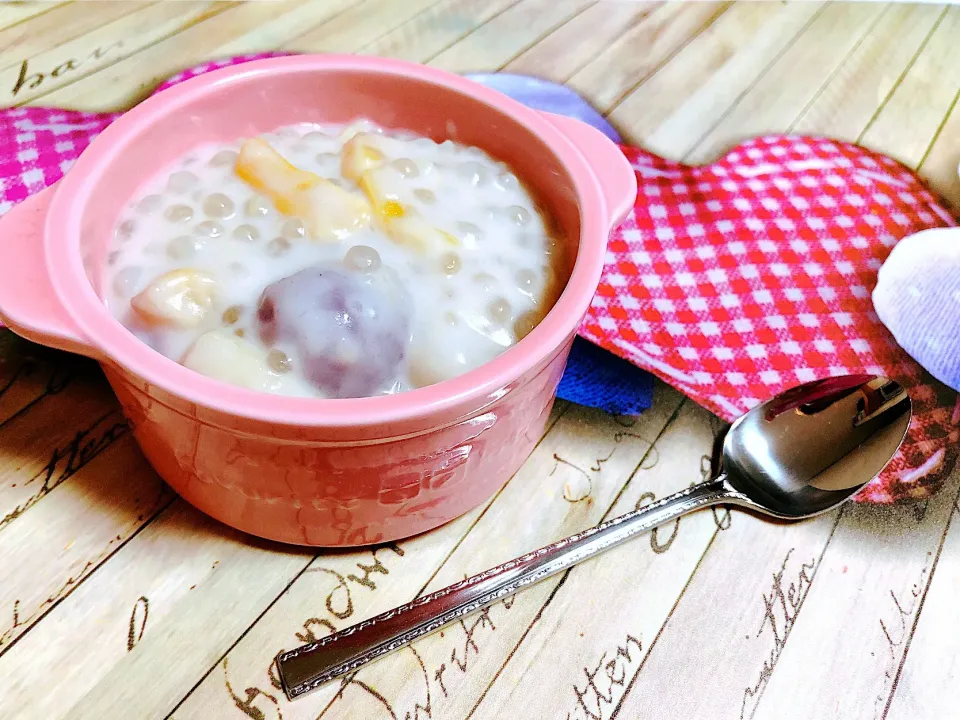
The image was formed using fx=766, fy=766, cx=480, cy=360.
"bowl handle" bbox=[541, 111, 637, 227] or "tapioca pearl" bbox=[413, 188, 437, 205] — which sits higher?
"bowl handle" bbox=[541, 111, 637, 227]

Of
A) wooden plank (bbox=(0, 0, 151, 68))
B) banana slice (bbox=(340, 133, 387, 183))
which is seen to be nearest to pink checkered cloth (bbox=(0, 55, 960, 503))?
wooden plank (bbox=(0, 0, 151, 68))

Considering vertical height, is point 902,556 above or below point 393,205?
below

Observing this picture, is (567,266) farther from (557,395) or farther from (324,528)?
(324,528)

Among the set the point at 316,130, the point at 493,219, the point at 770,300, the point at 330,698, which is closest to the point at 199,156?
the point at 316,130

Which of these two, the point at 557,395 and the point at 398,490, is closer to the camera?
the point at 398,490

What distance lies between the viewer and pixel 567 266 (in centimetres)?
50

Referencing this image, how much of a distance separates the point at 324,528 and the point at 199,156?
10.8 inches

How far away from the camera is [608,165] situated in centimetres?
51

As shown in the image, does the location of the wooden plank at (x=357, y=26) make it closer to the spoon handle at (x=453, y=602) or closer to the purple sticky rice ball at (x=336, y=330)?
the purple sticky rice ball at (x=336, y=330)

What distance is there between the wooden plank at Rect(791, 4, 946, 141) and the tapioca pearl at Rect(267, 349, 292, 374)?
67 centimetres

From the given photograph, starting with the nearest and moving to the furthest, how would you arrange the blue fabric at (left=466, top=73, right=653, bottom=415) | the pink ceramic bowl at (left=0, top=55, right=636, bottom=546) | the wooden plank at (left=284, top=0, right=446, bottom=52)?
the pink ceramic bowl at (left=0, top=55, right=636, bottom=546) → the blue fabric at (left=466, top=73, right=653, bottom=415) → the wooden plank at (left=284, top=0, right=446, bottom=52)

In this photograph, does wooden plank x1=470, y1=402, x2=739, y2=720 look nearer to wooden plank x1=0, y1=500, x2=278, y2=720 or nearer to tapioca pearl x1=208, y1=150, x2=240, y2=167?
wooden plank x1=0, y1=500, x2=278, y2=720

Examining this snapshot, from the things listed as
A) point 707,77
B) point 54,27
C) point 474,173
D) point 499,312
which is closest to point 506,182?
point 474,173

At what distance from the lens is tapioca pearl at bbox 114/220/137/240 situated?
Result: 1.59ft
